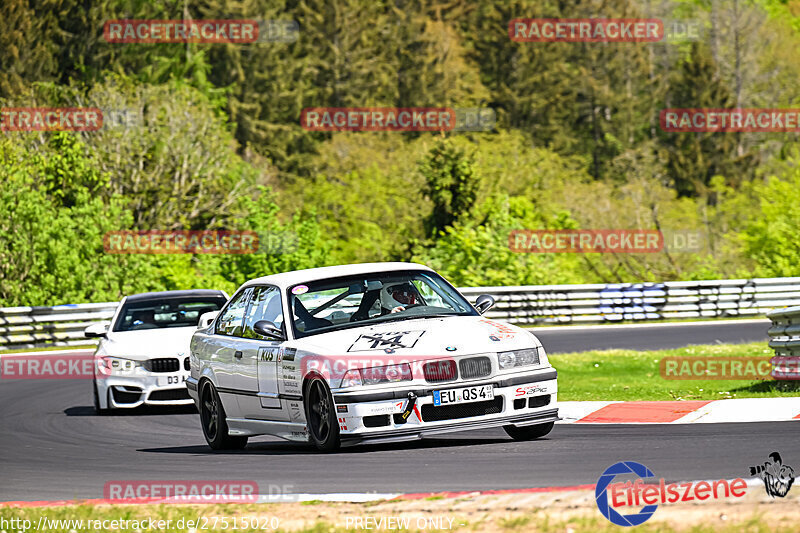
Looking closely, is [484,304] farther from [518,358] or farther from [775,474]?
[775,474]

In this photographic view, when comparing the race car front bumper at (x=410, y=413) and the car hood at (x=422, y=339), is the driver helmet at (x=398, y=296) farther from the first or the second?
the race car front bumper at (x=410, y=413)

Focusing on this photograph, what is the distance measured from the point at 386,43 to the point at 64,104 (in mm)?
25446

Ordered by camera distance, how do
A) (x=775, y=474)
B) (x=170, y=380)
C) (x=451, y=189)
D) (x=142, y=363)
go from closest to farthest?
(x=775, y=474)
(x=170, y=380)
(x=142, y=363)
(x=451, y=189)

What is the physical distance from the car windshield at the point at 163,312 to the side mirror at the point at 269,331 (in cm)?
552

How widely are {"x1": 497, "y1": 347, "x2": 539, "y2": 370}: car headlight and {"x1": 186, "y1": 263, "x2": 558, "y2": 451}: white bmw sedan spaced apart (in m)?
0.01

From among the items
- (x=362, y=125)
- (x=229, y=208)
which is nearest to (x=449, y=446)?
(x=229, y=208)

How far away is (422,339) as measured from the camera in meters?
9.78

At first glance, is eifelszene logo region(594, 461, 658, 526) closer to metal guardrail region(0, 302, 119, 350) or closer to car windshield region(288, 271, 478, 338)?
car windshield region(288, 271, 478, 338)

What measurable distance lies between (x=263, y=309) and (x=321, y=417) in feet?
5.26

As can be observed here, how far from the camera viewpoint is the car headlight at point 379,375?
31.4 ft

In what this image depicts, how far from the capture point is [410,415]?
376 inches

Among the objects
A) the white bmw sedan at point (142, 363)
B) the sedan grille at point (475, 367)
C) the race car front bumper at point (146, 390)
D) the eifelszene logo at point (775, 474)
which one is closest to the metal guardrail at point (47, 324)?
the white bmw sedan at point (142, 363)

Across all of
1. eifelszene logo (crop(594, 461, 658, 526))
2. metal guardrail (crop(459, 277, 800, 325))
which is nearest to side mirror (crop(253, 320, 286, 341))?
eifelszene logo (crop(594, 461, 658, 526))

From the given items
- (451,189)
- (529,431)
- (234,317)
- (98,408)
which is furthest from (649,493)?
(451,189)
